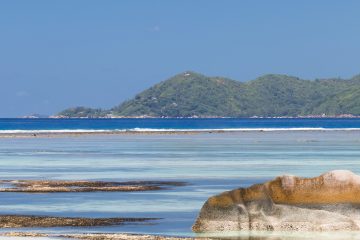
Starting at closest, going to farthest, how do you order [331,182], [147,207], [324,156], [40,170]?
1. [331,182]
2. [147,207]
3. [40,170]
4. [324,156]

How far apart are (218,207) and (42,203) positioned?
9999mm

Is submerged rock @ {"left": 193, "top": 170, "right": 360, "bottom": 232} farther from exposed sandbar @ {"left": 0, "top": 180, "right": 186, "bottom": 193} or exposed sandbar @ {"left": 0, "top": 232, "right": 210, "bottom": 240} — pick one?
exposed sandbar @ {"left": 0, "top": 180, "right": 186, "bottom": 193}

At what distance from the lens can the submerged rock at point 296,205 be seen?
28094 millimetres

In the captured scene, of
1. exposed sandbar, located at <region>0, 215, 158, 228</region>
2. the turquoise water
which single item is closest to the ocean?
the turquoise water

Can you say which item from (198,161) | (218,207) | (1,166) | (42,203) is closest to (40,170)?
(1,166)

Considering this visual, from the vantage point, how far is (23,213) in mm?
33031

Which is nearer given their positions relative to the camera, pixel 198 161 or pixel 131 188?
pixel 131 188

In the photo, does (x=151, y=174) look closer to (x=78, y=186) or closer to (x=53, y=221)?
(x=78, y=186)

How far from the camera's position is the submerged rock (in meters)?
28.1

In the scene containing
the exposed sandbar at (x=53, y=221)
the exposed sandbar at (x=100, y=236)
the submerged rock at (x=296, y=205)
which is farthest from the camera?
the exposed sandbar at (x=53, y=221)

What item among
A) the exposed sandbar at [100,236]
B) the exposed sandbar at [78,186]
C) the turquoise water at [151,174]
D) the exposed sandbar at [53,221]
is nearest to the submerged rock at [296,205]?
the turquoise water at [151,174]

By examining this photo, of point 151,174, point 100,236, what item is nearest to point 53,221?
point 100,236

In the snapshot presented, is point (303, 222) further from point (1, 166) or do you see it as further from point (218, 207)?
point (1, 166)

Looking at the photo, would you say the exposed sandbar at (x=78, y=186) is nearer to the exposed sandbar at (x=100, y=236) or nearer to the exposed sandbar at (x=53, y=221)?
the exposed sandbar at (x=53, y=221)
